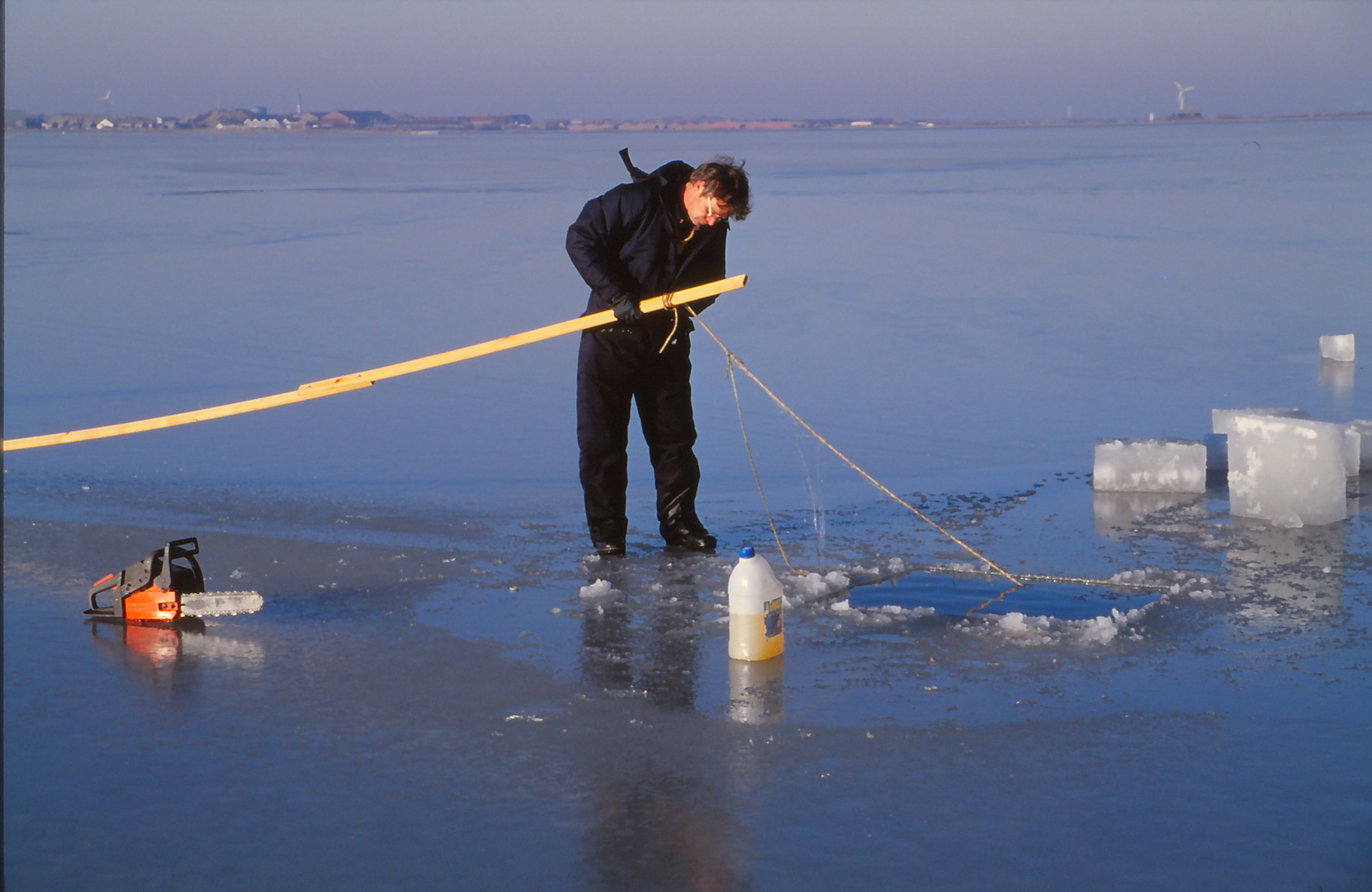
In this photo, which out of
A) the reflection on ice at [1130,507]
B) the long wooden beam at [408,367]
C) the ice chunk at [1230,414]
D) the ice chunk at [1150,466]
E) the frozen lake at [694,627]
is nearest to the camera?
the frozen lake at [694,627]

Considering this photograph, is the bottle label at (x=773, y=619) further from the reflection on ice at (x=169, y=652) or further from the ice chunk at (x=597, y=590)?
the reflection on ice at (x=169, y=652)

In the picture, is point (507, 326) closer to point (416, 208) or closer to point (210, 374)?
point (210, 374)

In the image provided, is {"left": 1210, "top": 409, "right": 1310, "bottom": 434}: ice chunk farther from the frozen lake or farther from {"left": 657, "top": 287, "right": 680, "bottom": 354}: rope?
{"left": 657, "top": 287, "right": 680, "bottom": 354}: rope

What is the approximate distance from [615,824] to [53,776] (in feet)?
4.83

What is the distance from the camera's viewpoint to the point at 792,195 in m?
26.7

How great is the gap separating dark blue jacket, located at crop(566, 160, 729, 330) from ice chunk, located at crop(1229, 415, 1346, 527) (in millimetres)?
2483

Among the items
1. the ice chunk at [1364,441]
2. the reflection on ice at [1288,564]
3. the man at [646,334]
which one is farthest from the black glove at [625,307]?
the ice chunk at [1364,441]

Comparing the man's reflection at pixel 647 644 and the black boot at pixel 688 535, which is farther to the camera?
the black boot at pixel 688 535

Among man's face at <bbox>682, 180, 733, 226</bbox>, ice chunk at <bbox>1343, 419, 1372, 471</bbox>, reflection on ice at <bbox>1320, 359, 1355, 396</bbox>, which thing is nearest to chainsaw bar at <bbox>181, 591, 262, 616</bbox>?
man's face at <bbox>682, 180, 733, 226</bbox>

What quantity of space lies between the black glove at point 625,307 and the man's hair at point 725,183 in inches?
20.1

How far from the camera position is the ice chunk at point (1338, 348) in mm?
9320

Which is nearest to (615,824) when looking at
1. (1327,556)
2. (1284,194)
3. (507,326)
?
(1327,556)

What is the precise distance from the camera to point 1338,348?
9.34 metres

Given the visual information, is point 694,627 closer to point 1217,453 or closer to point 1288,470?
point 1288,470
